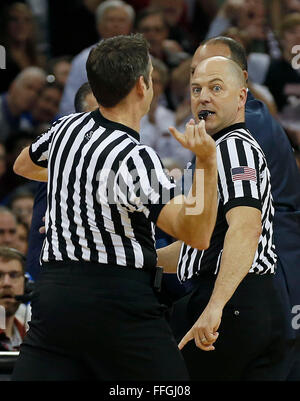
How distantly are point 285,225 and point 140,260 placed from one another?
1.01 m

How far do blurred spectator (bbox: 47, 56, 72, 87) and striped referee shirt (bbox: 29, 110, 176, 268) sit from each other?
4132mm

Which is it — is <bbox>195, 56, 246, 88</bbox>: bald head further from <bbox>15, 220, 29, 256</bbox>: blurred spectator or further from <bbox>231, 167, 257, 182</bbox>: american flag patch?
<bbox>15, 220, 29, 256</bbox>: blurred spectator

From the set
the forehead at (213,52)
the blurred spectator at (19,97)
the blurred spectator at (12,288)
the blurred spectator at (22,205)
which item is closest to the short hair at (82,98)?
the forehead at (213,52)

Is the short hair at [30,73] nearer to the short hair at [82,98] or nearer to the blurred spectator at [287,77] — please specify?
the blurred spectator at [287,77]

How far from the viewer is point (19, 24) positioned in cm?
749

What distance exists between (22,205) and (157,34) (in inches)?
78.9

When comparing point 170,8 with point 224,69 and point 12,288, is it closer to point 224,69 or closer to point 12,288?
point 12,288

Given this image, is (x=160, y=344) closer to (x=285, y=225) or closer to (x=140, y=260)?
(x=140, y=260)

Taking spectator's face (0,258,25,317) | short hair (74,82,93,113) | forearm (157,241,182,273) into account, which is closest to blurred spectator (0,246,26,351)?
spectator's face (0,258,25,317)

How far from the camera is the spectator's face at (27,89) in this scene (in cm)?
721

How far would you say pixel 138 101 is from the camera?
3.10 meters

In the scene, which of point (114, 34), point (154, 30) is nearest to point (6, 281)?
point (114, 34)

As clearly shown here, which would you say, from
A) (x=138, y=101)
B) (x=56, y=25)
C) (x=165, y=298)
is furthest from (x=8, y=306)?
(x=56, y=25)

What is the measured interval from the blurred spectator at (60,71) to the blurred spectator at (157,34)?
68cm
